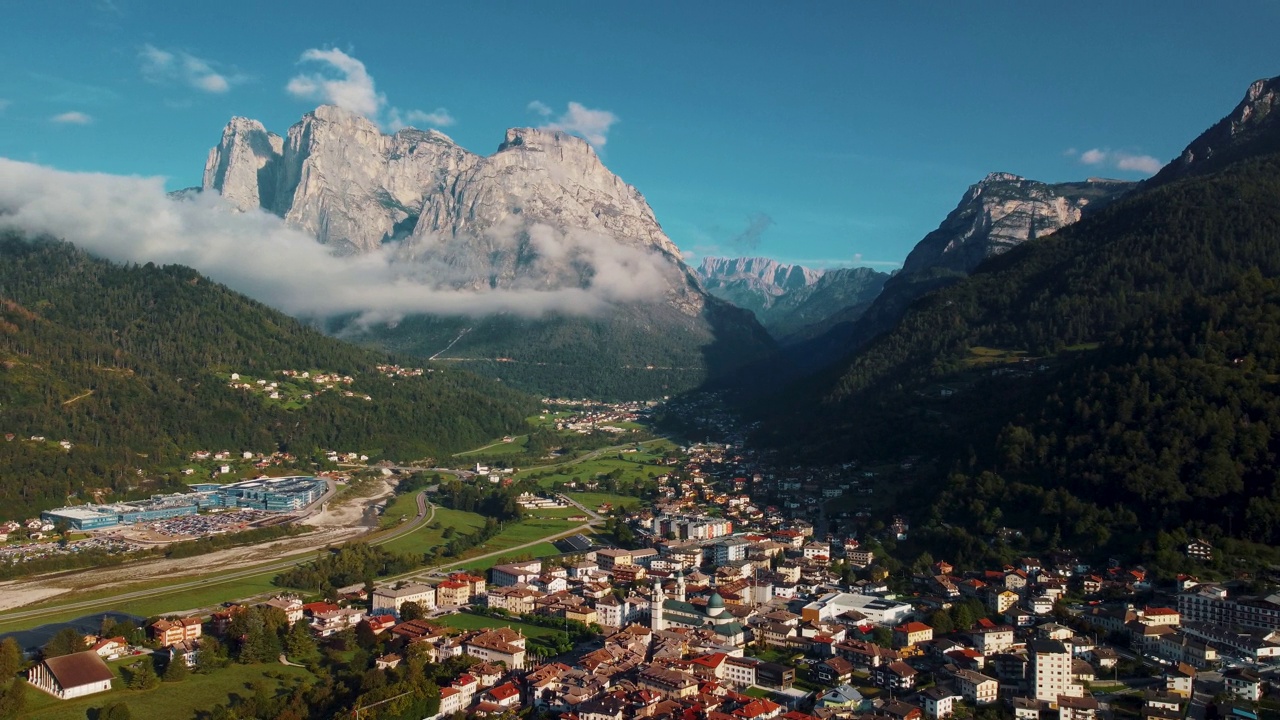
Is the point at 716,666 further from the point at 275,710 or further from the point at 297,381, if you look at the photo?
the point at 297,381

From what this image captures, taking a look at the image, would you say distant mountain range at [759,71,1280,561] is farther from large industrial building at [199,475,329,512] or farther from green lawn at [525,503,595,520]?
large industrial building at [199,475,329,512]

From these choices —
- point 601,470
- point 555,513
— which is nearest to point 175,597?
point 555,513

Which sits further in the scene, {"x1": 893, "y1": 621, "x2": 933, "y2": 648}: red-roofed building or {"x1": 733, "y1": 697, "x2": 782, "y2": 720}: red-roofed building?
{"x1": 893, "y1": 621, "x2": 933, "y2": 648}: red-roofed building

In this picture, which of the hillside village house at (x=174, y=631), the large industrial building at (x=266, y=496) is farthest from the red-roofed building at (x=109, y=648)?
the large industrial building at (x=266, y=496)

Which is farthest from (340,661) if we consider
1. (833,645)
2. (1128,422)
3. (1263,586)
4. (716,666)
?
(1128,422)

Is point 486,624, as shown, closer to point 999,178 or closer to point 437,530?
point 437,530

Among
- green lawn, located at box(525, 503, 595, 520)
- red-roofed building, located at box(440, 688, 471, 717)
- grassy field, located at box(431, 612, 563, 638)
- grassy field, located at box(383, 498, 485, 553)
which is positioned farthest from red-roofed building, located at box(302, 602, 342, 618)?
green lawn, located at box(525, 503, 595, 520)
